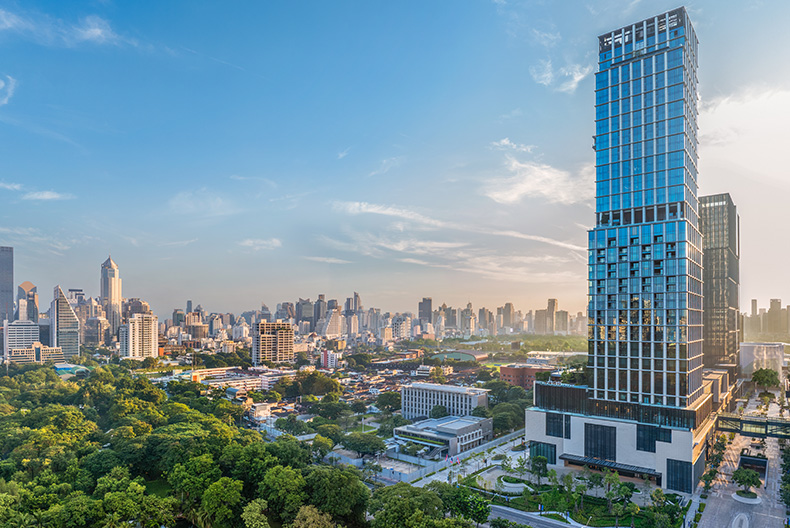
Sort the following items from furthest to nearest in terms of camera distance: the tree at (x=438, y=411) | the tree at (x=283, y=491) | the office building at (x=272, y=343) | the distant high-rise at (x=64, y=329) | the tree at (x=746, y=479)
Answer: the distant high-rise at (x=64, y=329) < the office building at (x=272, y=343) < the tree at (x=438, y=411) < the tree at (x=746, y=479) < the tree at (x=283, y=491)

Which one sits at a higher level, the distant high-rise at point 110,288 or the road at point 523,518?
the distant high-rise at point 110,288

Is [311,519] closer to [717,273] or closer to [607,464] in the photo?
[607,464]

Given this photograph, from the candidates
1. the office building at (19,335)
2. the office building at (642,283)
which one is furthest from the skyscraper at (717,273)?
the office building at (19,335)

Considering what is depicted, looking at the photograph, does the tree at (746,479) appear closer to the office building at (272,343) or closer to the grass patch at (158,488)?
the grass patch at (158,488)

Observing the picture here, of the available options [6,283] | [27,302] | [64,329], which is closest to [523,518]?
[64,329]

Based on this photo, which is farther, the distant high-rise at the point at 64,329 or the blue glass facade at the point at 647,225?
the distant high-rise at the point at 64,329

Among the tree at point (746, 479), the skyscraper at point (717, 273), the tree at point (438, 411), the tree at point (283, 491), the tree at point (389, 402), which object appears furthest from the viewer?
the tree at point (389, 402)
